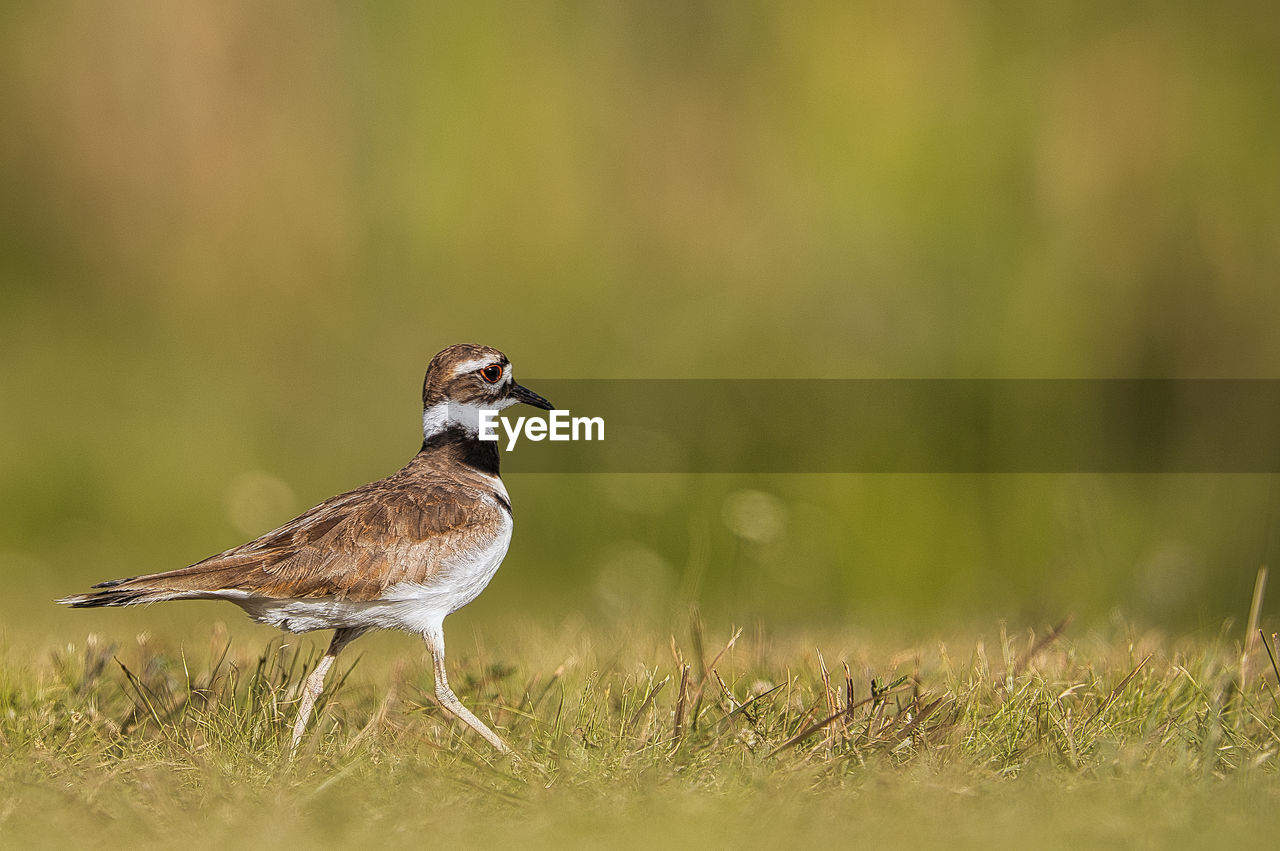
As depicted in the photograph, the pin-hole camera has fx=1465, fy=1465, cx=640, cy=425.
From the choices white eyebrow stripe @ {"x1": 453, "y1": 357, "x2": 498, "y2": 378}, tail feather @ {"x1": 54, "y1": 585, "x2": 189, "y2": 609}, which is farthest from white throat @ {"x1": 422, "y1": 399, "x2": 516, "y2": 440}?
tail feather @ {"x1": 54, "y1": 585, "x2": 189, "y2": 609}

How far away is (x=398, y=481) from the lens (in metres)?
5.86

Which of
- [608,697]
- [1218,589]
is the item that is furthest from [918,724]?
[1218,589]

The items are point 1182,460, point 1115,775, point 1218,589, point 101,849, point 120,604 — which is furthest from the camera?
point 1182,460

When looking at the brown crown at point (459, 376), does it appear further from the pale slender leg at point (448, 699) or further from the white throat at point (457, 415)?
the pale slender leg at point (448, 699)

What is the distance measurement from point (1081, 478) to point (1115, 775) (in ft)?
18.6

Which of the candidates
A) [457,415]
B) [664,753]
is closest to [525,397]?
[457,415]

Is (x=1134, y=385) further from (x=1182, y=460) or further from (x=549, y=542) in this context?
(x=549, y=542)

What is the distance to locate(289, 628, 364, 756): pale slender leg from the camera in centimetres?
505

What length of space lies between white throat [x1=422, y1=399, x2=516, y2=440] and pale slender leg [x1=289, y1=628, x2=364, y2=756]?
0.94 m

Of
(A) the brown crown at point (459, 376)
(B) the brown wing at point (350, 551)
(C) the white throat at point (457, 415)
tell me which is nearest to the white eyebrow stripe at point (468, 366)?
(A) the brown crown at point (459, 376)

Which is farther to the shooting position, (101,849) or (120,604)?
(120,604)

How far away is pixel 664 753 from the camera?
15.4ft

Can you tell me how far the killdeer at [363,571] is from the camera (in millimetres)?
5230

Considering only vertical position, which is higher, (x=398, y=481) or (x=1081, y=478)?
(x=398, y=481)
